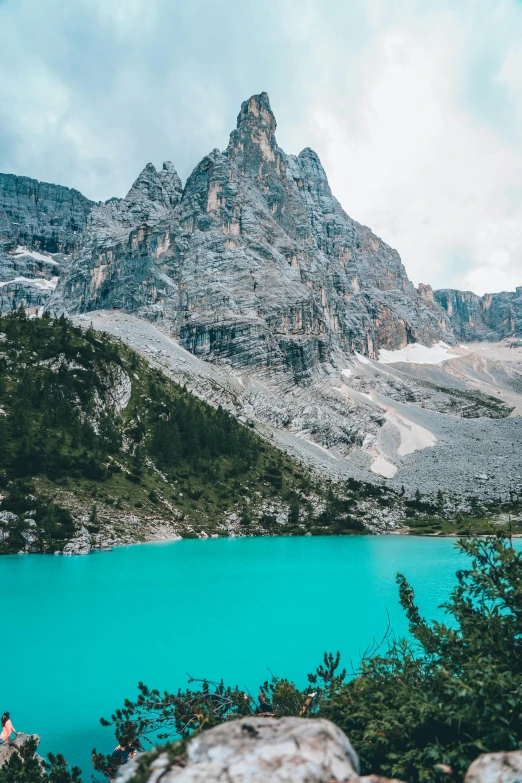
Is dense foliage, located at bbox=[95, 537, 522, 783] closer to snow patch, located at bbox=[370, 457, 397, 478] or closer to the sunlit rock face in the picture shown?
snow patch, located at bbox=[370, 457, 397, 478]

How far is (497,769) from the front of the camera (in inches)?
187

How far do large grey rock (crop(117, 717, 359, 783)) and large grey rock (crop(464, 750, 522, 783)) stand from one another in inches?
47.8

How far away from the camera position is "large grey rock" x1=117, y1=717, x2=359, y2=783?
4.41m

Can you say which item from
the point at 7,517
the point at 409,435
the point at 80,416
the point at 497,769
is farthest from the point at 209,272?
the point at 497,769

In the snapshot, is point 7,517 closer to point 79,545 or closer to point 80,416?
point 79,545

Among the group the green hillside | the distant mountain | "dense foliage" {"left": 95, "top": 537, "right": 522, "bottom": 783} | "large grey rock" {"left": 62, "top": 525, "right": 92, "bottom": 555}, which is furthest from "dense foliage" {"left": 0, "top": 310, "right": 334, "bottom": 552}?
"dense foliage" {"left": 95, "top": 537, "right": 522, "bottom": 783}

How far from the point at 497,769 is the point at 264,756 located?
238cm

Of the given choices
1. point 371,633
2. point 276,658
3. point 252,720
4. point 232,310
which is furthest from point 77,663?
point 232,310

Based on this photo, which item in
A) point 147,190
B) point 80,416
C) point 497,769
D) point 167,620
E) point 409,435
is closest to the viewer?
point 497,769

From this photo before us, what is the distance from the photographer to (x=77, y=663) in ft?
67.3

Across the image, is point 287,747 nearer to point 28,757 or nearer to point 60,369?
point 28,757

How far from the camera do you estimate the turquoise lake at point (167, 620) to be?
17.8 metres

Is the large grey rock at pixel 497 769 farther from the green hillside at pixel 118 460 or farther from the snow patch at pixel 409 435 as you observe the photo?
the snow patch at pixel 409 435

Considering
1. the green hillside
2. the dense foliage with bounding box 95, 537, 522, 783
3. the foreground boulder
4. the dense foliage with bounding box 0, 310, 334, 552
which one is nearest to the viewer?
the dense foliage with bounding box 95, 537, 522, 783
